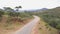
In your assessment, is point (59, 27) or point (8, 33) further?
point (59, 27)

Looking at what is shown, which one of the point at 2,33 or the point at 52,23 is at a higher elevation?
the point at 2,33

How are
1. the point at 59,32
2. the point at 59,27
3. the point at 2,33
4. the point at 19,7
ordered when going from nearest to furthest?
the point at 2,33
the point at 59,32
the point at 59,27
the point at 19,7

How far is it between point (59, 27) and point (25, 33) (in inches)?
1117

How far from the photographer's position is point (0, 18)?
41.2m

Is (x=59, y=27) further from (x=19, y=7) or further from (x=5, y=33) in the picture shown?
(x=5, y=33)

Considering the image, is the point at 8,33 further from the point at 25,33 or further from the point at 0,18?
the point at 0,18

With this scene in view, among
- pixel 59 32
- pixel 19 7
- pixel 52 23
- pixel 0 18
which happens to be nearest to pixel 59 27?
pixel 59 32

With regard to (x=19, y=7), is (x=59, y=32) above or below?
below

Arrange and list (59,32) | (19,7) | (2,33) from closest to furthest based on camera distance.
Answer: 1. (2,33)
2. (59,32)
3. (19,7)

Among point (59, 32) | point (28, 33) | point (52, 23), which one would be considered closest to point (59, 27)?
point (59, 32)

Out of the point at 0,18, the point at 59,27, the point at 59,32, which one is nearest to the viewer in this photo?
the point at 0,18

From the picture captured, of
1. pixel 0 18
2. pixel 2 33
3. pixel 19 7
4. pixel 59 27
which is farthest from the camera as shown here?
pixel 19 7

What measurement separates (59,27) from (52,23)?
363 inches

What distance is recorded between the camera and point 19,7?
62406 millimetres
